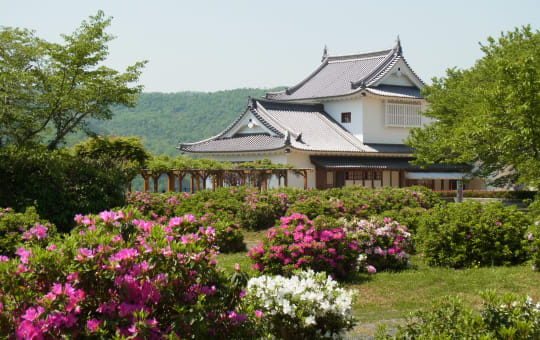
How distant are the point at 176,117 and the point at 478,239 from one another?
3509 inches

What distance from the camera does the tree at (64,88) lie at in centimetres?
1595

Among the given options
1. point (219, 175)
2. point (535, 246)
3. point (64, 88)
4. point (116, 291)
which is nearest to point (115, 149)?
point (219, 175)

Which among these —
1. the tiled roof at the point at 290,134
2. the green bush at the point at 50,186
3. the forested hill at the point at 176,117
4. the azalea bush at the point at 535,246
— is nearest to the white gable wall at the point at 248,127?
the tiled roof at the point at 290,134

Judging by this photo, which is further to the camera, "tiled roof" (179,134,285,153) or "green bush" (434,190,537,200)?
"tiled roof" (179,134,285,153)

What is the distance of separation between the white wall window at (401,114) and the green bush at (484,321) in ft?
105

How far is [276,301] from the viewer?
500 centimetres

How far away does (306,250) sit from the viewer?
938 centimetres

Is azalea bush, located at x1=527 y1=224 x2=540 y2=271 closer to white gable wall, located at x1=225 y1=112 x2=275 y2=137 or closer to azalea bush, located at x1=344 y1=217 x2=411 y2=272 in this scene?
azalea bush, located at x1=344 y1=217 x2=411 y2=272

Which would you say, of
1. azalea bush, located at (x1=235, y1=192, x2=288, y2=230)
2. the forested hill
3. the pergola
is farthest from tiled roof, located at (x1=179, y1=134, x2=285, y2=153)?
the forested hill

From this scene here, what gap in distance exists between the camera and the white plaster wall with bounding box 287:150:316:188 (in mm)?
32000

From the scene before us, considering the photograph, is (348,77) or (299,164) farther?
(348,77)

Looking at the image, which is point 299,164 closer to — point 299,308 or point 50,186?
point 50,186

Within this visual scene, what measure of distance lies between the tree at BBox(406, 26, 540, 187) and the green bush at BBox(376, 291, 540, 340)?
9.10 metres

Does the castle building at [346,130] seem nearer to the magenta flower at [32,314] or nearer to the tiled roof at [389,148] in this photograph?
the tiled roof at [389,148]
